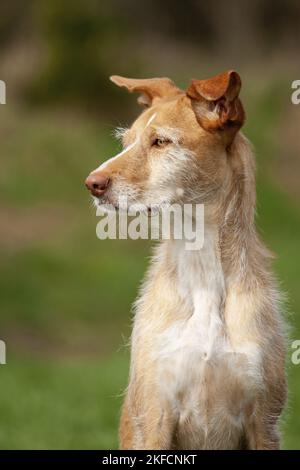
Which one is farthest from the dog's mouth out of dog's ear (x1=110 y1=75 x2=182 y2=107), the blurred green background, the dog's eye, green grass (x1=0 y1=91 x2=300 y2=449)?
green grass (x1=0 y1=91 x2=300 y2=449)

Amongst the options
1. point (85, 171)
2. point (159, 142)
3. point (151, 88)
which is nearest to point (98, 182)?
point (159, 142)

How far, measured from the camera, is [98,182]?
6.09 meters

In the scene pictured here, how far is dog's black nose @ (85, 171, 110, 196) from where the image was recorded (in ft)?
20.0

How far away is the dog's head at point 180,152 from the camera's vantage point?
6156mm

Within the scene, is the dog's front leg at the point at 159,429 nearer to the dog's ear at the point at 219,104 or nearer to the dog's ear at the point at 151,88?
the dog's ear at the point at 219,104

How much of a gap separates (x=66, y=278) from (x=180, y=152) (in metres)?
13.6

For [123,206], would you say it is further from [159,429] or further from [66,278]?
[66,278]

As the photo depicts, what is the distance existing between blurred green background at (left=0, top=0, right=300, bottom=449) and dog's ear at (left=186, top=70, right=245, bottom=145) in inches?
47.0

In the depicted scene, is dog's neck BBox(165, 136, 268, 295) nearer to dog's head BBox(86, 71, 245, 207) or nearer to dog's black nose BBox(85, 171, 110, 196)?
dog's head BBox(86, 71, 245, 207)

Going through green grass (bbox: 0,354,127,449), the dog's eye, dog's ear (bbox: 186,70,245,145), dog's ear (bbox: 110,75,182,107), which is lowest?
green grass (bbox: 0,354,127,449)

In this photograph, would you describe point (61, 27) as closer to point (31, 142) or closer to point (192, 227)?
point (31, 142)

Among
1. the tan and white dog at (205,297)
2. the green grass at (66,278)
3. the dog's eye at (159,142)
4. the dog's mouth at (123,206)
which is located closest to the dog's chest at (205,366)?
the tan and white dog at (205,297)

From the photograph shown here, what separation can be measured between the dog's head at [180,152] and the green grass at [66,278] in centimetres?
431
